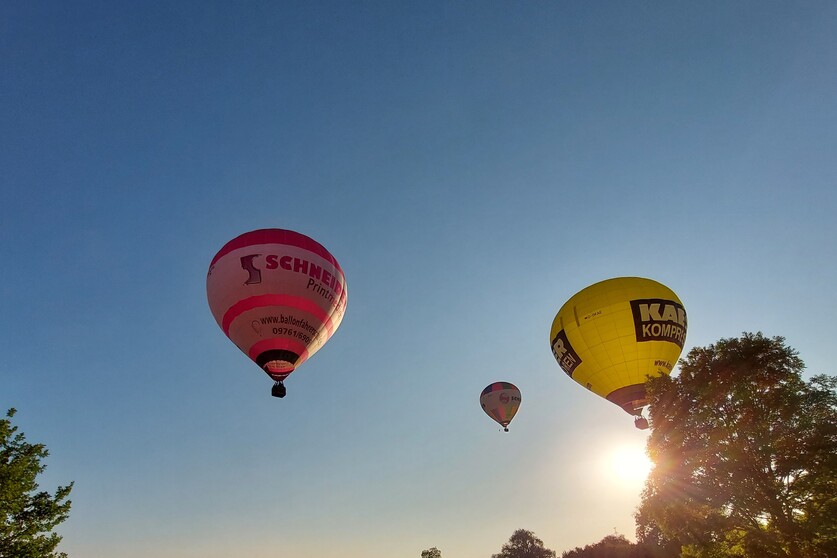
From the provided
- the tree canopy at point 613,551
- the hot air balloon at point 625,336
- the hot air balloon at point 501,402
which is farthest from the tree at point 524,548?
the hot air balloon at point 625,336

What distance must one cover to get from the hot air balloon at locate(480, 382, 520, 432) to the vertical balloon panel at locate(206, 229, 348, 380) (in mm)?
27872

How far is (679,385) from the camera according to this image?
68.1 ft

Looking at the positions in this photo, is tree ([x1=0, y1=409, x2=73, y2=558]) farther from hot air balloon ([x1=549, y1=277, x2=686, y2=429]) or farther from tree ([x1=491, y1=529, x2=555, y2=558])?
tree ([x1=491, y1=529, x2=555, y2=558])

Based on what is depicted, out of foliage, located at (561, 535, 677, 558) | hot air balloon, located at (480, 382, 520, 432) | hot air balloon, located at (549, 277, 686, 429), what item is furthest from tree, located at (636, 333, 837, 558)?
foliage, located at (561, 535, 677, 558)

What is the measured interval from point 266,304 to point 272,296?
A: 16.5 inches

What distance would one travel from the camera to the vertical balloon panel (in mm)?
18781

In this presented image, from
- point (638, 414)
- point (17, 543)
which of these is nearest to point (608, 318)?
point (638, 414)

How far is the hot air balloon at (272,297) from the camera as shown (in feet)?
61.6

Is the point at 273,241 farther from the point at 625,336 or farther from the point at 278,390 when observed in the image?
the point at 625,336

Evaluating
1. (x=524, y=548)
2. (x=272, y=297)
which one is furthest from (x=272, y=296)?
(x=524, y=548)

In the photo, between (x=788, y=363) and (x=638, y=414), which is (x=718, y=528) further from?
(x=788, y=363)

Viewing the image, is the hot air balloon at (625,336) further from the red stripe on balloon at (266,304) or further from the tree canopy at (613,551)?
the tree canopy at (613,551)

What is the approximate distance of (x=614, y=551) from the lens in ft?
184

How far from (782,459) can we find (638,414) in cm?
648
